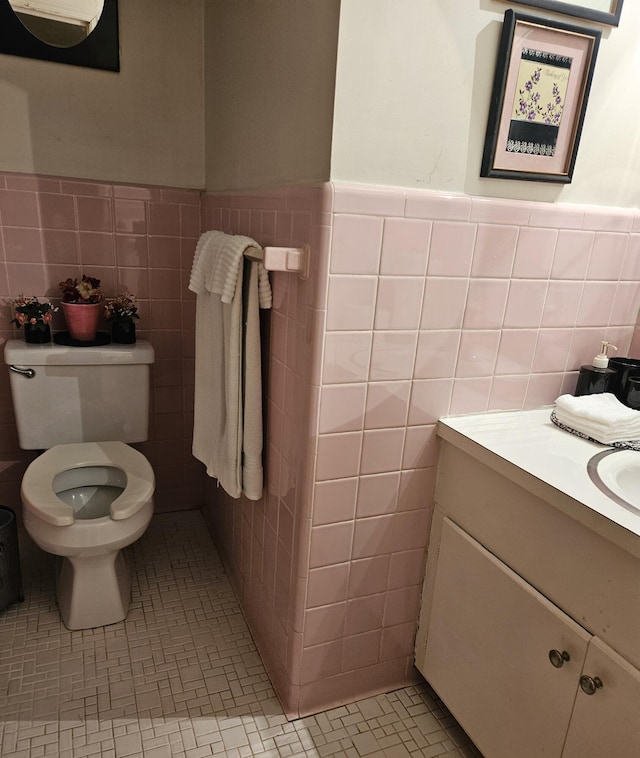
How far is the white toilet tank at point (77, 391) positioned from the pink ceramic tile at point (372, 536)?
0.94 meters

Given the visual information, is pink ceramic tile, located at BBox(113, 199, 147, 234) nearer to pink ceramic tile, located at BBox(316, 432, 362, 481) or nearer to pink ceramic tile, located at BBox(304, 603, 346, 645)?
pink ceramic tile, located at BBox(316, 432, 362, 481)

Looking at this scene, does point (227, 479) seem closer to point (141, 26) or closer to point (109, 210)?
point (109, 210)

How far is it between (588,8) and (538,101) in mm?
200

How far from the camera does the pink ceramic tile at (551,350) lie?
134 cm

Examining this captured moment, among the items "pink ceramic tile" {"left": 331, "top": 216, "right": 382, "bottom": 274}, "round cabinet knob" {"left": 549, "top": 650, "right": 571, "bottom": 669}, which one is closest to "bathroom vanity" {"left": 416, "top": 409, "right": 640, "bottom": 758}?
"round cabinet knob" {"left": 549, "top": 650, "right": 571, "bottom": 669}

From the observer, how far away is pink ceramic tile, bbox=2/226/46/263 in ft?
5.78

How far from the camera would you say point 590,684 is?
0.94 meters

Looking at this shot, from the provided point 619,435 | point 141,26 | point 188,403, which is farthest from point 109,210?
point 619,435

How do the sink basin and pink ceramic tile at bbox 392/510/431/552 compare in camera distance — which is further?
pink ceramic tile at bbox 392/510/431/552

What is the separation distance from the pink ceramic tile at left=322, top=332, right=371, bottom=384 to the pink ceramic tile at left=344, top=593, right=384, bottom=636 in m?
0.58

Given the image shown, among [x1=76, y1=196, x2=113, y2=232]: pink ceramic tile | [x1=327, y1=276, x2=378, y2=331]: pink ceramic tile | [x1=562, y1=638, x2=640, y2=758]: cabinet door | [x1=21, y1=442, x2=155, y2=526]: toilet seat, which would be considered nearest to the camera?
[x1=562, y1=638, x2=640, y2=758]: cabinet door

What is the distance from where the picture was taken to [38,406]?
1755 mm

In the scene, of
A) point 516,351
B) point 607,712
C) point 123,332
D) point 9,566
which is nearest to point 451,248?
point 516,351

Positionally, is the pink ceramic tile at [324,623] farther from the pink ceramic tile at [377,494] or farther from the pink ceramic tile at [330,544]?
the pink ceramic tile at [377,494]
